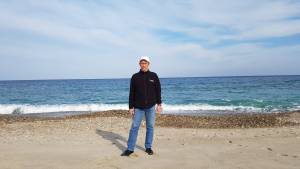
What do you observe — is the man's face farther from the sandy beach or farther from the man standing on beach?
the sandy beach

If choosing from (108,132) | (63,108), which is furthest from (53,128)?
(63,108)

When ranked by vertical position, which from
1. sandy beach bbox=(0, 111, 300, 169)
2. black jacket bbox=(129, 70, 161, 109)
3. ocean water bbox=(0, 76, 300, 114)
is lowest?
ocean water bbox=(0, 76, 300, 114)

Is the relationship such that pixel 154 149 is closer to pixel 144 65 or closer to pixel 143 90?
pixel 143 90

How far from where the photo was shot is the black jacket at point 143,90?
7.28 m

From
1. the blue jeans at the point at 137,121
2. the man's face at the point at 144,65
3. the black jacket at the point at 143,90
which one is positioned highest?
the man's face at the point at 144,65

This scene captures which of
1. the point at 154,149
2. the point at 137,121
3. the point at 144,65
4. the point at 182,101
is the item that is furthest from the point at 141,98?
the point at 182,101

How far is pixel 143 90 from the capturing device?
7.29m

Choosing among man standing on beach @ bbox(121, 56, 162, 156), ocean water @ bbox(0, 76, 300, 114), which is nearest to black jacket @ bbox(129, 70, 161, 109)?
man standing on beach @ bbox(121, 56, 162, 156)

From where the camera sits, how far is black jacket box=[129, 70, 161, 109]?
7.28m

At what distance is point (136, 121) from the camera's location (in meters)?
7.27

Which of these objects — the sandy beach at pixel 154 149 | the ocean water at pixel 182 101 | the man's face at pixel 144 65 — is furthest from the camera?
the ocean water at pixel 182 101

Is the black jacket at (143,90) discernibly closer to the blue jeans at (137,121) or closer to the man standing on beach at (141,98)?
the man standing on beach at (141,98)

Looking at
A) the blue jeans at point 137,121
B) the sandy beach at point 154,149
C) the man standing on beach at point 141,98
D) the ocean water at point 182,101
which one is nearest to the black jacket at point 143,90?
the man standing on beach at point 141,98

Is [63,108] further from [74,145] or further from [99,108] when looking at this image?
[74,145]
